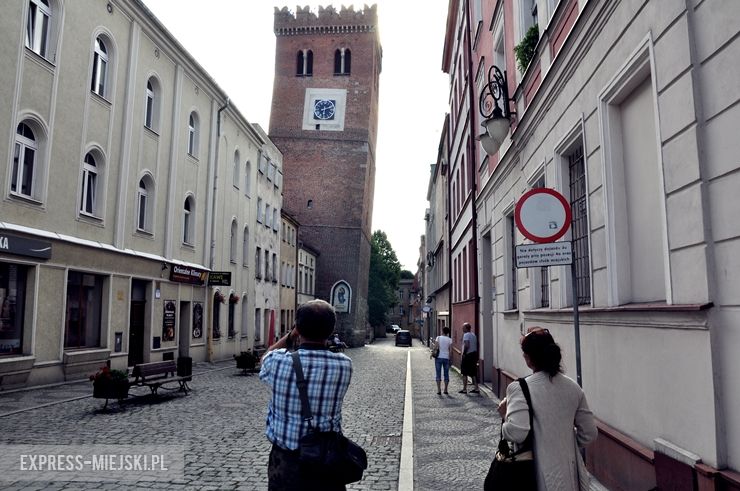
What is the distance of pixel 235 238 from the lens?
29.8m

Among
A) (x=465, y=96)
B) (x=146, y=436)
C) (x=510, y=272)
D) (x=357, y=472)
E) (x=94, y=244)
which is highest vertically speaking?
(x=465, y=96)

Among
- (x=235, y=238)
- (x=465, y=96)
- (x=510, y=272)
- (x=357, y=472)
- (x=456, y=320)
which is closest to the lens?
(x=357, y=472)

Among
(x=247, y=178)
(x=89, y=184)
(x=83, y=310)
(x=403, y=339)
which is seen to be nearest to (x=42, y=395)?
(x=83, y=310)

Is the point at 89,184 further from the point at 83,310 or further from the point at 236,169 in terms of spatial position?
the point at 236,169

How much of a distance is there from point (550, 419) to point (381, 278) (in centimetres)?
7464

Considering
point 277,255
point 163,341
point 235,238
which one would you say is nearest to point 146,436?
point 163,341

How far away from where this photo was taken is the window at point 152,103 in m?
21.1

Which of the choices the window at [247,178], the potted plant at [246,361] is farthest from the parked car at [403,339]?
the potted plant at [246,361]

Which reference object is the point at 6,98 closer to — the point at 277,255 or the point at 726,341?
the point at 726,341

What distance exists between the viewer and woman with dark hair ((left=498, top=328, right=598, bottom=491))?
3.33 metres

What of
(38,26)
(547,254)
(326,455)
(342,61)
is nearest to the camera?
(326,455)

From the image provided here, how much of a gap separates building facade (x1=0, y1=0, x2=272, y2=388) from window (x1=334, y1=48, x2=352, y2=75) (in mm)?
33928

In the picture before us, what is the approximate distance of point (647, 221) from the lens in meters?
5.61

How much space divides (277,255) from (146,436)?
30.2 meters
